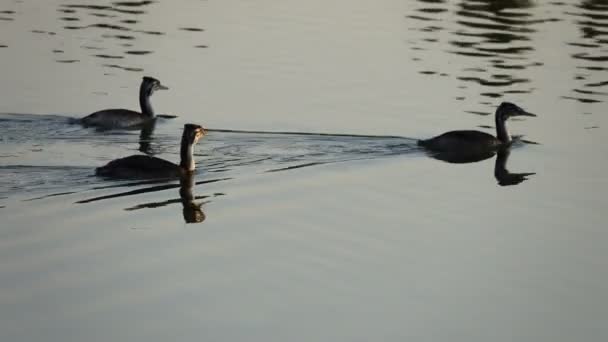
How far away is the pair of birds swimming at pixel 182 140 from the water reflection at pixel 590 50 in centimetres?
349

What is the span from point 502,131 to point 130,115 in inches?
269

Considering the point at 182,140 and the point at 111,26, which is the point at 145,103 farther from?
the point at 111,26

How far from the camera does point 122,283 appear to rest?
15.7 meters

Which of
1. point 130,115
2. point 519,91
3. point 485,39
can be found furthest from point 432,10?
point 130,115

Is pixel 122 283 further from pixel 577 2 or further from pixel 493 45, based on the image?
pixel 577 2

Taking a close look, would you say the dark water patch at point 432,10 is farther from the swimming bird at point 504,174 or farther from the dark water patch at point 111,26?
the swimming bird at point 504,174

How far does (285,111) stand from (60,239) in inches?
374

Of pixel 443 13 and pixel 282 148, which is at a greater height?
pixel 443 13

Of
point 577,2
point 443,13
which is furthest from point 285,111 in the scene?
point 577,2

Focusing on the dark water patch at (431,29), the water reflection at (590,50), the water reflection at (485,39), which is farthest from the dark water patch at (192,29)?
the water reflection at (590,50)

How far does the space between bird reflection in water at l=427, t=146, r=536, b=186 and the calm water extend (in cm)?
12

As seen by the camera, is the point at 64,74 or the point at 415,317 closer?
the point at 415,317

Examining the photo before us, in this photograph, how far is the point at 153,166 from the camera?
2123 centimetres

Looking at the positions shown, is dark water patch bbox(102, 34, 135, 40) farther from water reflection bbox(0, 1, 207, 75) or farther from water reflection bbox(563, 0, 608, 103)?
water reflection bbox(563, 0, 608, 103)
